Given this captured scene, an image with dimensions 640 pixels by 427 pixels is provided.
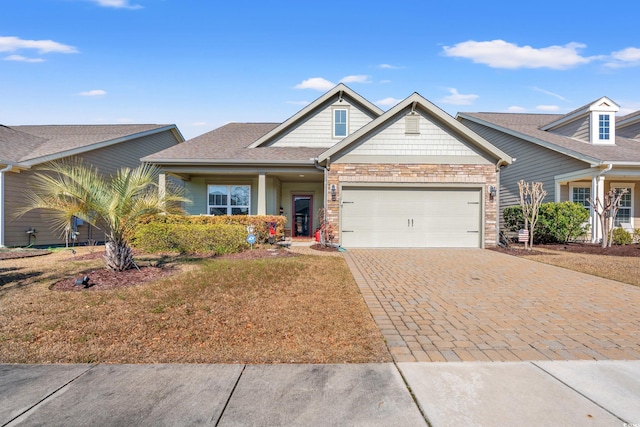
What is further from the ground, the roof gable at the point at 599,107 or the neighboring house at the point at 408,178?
the roof gable at the point at 599,107

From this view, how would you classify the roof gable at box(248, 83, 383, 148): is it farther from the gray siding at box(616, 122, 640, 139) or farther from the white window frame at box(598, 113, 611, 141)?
the gray siding at box(616, 122, 640, 139)

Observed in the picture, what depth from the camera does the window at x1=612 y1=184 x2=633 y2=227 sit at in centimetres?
1541

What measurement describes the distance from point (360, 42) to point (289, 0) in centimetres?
503

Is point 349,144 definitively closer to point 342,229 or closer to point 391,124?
point 391,124

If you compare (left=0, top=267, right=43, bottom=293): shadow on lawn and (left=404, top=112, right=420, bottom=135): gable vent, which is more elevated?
(left=404, top=112, right=420, bottom=135): gable vent

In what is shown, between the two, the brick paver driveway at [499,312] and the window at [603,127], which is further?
the window at [603,127]

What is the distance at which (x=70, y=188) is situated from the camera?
20.7 feet

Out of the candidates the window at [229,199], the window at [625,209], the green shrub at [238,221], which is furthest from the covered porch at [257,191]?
the window at [625,209]

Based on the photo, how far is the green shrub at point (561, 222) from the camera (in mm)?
13617

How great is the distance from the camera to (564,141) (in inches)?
626

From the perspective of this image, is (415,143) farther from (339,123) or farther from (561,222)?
(561,222)

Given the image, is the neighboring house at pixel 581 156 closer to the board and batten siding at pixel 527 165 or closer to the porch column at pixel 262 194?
the board and batten siding at pixel 527 165

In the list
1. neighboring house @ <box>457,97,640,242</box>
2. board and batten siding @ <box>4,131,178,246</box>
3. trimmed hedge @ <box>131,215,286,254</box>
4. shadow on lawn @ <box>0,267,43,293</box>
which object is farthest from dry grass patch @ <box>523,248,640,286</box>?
board and batten siding @ <box>4,131,178,246</box>

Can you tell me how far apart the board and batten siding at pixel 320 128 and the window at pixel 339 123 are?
14cm
